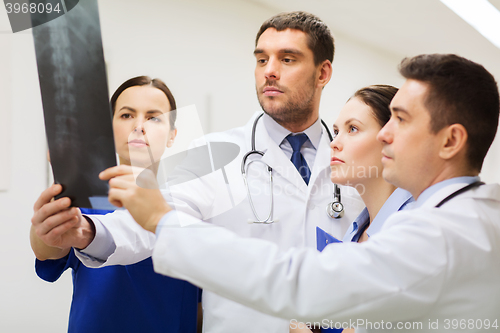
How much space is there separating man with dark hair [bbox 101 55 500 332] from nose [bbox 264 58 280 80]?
68 centimetres

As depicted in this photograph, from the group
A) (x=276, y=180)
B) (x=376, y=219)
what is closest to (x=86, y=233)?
(x=276, y=180)

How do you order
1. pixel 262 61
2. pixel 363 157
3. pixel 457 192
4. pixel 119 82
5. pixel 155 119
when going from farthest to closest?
pixel 119 82 → pixel 262 61 → pixel 155 119 → pixel 363 157 → pixel 457 192

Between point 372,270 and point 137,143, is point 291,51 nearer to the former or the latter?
point 137,143

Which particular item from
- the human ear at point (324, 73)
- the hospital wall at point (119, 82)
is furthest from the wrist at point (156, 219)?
the hospital wall at point (119, 82)

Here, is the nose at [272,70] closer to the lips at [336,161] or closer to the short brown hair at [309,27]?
the short brown hair at [309,27]

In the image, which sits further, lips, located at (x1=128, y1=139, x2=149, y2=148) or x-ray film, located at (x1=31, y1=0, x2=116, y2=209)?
lips, located at (x1=128, y1=139, x2=149, y2=148)

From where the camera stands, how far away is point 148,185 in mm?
718

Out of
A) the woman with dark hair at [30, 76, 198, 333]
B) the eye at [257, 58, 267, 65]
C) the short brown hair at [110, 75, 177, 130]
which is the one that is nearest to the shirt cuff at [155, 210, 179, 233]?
the woman with dark hair at [30, 76, 198, 333]

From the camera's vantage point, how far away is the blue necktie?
56.6 inches

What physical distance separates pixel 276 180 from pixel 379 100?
17.2 inches

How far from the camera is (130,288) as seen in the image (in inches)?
46.4

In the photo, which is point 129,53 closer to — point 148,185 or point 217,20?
point 217,20

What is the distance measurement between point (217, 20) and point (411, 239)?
2.19 m

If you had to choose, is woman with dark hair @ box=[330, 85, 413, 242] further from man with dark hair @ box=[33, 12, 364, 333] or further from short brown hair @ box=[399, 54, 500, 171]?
short brown hair @ box=[399, 54, 500, 171]
